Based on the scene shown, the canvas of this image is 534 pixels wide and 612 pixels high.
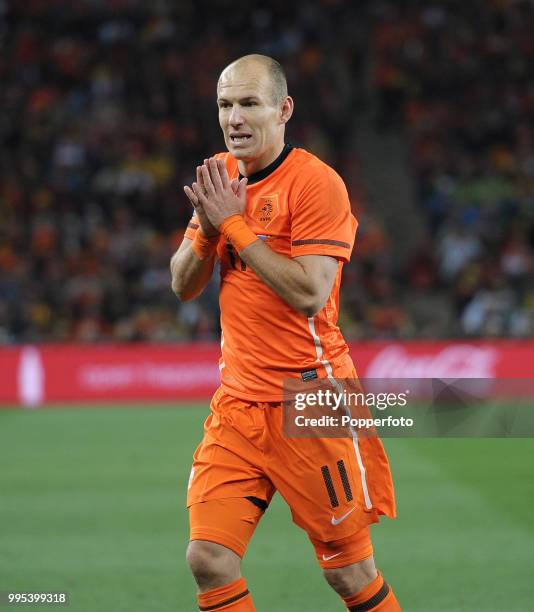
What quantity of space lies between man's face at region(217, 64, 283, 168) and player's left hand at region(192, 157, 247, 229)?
4.0 inches

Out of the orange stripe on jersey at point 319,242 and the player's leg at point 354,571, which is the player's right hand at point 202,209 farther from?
the player's leg at point 354,571

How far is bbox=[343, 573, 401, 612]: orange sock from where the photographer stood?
3.92 m

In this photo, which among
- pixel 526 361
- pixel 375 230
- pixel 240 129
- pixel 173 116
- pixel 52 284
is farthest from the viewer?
pixel 173 116

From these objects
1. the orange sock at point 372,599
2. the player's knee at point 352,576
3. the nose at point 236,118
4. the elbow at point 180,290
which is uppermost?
the nose at point 236,118

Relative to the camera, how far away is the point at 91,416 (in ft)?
40.9

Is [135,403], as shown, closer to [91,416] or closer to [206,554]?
[91,416]

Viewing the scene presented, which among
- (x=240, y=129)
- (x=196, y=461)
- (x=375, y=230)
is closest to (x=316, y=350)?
(x=196, y=461)

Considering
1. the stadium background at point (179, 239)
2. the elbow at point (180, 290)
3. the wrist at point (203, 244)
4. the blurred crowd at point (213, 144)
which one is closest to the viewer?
the wrist at point (203, 244)

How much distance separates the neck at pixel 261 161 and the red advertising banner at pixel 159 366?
9.51 metres

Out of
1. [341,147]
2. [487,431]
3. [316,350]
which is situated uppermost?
[341,147]

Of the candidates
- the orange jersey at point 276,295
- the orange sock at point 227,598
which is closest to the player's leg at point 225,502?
the orange sock at point 227,598

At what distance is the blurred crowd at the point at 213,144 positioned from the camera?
14.7 meters

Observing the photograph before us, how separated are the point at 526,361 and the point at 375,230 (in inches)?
143

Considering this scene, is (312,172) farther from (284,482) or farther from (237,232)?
(284,482)
